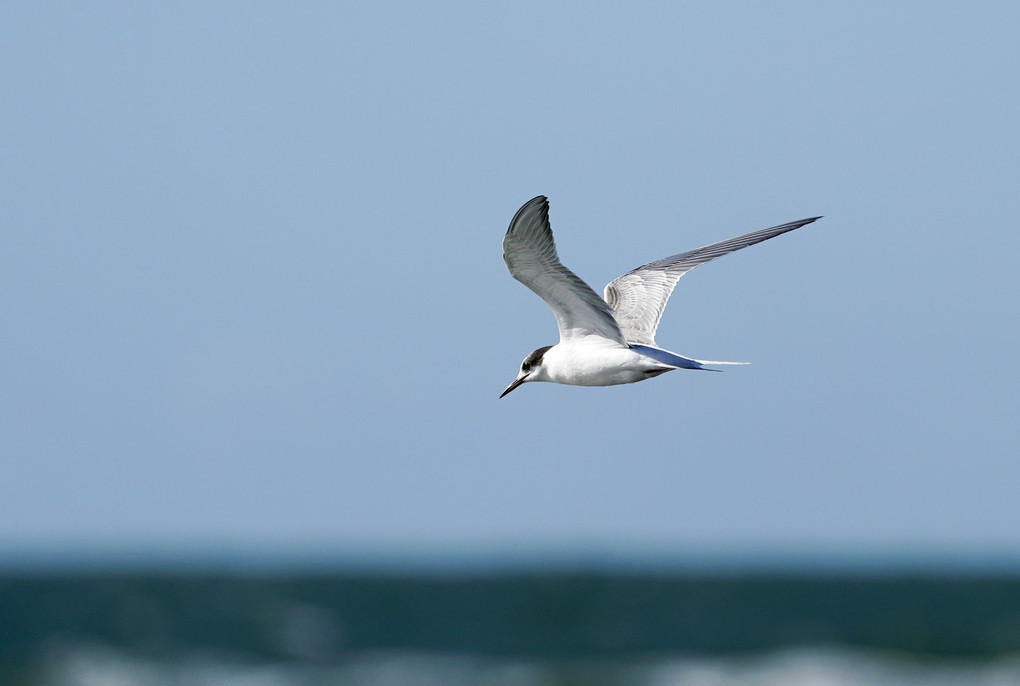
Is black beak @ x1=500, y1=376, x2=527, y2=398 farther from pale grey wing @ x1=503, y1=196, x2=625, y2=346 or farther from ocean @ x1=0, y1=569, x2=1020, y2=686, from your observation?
ocean @ x1=0, y1=569, x2=1020, y2=686

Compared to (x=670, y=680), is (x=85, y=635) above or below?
above

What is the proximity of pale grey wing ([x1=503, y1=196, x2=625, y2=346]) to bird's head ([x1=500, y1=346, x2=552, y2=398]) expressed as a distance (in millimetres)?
288

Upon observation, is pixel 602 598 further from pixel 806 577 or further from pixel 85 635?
pixel 85 635

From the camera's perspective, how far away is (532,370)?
9773 millimetres

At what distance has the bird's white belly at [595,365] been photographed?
891 centimetres

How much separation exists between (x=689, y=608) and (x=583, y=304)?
18674 millimetres

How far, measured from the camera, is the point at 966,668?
74.1 feet

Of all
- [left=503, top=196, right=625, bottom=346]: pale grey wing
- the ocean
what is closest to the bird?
[left=503, top=196, right=625, bottom=346]: pale grey wing

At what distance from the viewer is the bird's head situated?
9680 millimetres

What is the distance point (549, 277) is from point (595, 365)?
69cm

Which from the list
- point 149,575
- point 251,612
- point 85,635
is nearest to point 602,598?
point 251,612

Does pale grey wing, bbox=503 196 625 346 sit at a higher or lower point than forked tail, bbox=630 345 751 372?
higher

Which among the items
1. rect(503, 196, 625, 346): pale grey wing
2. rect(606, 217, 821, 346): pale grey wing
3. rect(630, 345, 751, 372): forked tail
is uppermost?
rect(606, 217, 821, 346): pale grey wing

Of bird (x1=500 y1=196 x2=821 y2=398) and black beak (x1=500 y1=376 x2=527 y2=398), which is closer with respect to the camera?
bird (x1=500 y1=196 x2=821 y2=398)
